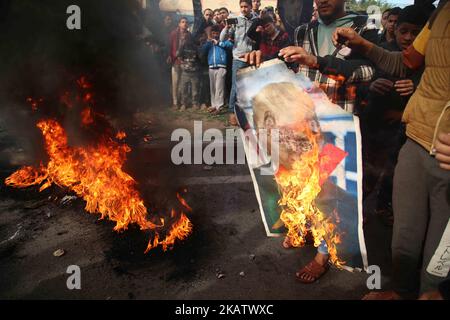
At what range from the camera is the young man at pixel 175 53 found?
8625mm

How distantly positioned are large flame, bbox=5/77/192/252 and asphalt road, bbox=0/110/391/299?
0.13 metres

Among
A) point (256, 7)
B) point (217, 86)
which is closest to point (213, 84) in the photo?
point (217, 86)

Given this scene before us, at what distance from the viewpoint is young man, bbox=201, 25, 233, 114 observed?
855 centimetres

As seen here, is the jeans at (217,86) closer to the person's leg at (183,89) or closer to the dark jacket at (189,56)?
the dark jacket at (189,56)

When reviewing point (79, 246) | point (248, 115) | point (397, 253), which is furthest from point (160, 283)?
point (397, 253)

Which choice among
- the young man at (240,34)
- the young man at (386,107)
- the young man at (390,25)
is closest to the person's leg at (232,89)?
the young man at (240,34)

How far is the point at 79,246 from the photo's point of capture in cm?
342

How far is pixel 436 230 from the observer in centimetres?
A: 224

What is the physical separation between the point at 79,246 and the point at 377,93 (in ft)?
11.8

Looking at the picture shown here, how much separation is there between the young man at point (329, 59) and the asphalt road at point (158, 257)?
301mm

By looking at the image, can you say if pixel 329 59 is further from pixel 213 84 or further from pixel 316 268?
pixel 213 84

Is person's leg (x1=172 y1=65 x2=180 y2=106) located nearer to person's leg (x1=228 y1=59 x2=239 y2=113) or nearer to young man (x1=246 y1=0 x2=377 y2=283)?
person's leg (x1=228 y1=59 x2=239 y2=113)

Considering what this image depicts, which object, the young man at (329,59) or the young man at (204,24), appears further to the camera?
the young man at (204,24)

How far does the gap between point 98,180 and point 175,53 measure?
19.3ft
